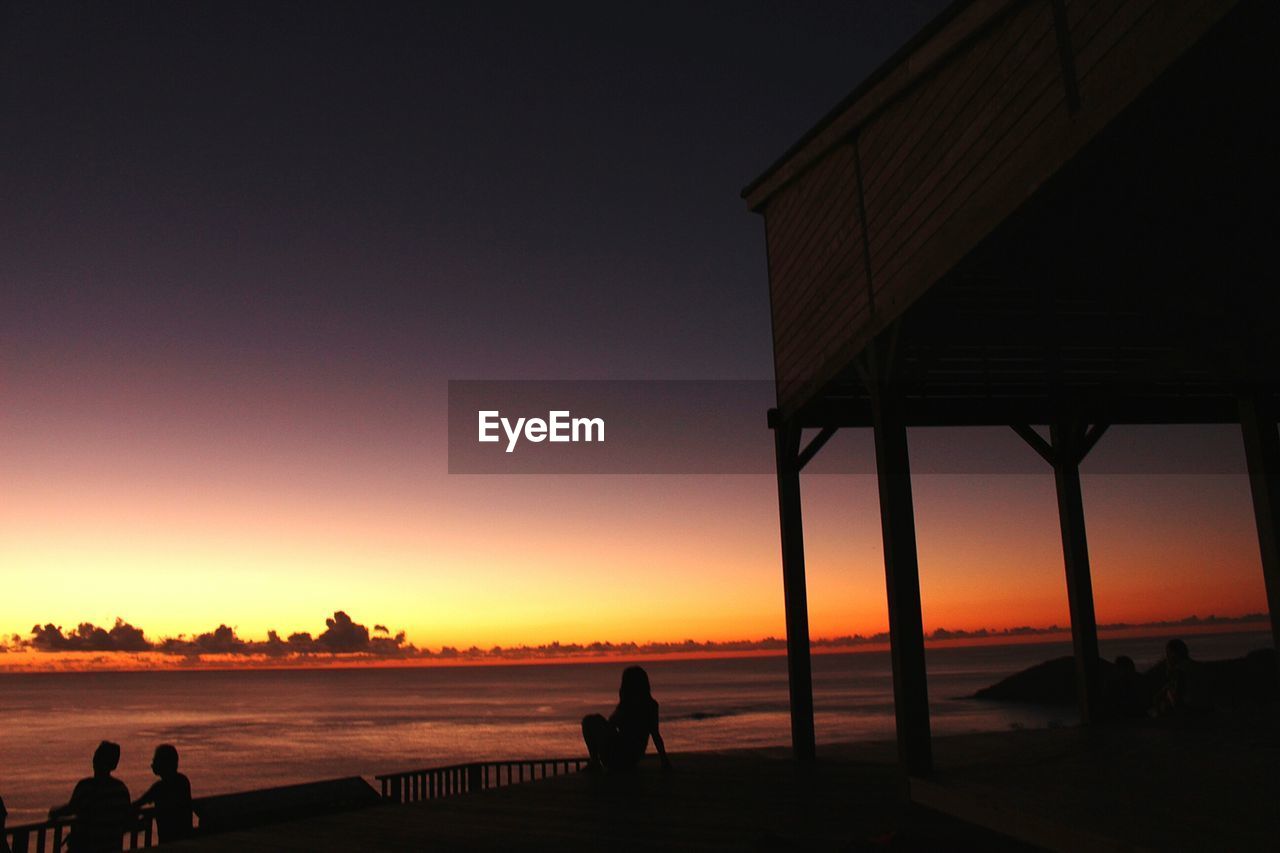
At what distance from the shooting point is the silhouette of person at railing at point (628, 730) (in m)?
11.0

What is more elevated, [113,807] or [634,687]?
[634,687]

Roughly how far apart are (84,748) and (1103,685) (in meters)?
84.6

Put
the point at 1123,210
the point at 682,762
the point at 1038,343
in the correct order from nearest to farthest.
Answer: the point at 1123,210
the point at 1038,343
the point at 682,762

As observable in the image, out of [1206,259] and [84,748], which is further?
[84,748]

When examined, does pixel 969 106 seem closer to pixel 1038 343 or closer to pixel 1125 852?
pixel 1038 343

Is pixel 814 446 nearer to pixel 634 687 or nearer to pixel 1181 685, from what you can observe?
pixel 634 687

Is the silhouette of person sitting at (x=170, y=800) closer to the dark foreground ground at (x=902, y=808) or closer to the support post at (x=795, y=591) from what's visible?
the dark foreground ground at (x=902, y=808)

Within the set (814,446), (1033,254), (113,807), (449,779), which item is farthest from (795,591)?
(113,807)

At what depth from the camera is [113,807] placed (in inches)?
318

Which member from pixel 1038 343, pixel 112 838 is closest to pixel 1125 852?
pixel 1038 343

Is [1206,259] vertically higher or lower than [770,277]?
lower

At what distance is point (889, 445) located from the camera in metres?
8.29

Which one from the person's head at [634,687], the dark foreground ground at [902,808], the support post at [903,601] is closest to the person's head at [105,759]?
the dark foreground ground at [902,808]

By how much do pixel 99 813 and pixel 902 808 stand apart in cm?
690
